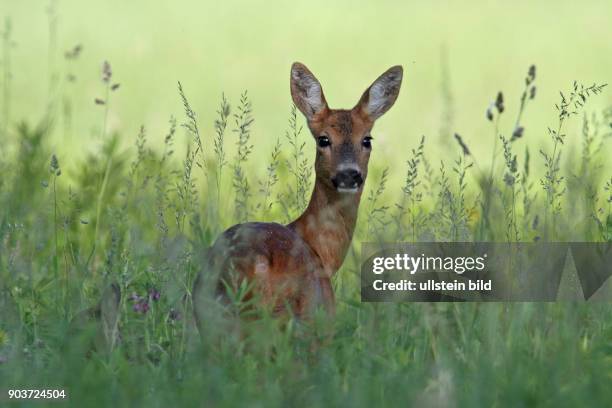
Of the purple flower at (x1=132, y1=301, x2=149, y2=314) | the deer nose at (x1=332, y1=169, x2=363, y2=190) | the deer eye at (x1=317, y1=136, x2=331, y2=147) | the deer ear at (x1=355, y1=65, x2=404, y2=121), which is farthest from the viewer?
the deer ear at (x1=355, y1=65, x2=404, y2=121)

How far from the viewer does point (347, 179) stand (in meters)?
5.82

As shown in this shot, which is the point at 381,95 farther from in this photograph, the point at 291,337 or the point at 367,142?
the point at 291,337

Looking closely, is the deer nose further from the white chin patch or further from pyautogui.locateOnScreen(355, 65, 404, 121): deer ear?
pyautogui.locateOnScreen(355, 65, 404, 121): deer ear

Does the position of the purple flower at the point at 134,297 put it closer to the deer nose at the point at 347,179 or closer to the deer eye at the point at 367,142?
the deer nose at the point at 347,179

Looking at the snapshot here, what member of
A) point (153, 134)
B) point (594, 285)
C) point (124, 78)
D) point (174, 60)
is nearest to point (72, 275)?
point (594, 285)

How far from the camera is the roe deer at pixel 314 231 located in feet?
16.3

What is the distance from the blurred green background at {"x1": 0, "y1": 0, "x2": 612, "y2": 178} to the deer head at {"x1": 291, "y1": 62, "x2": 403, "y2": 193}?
4241 millimetres

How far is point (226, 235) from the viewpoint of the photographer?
5082 millimetres

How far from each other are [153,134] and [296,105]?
20.0 ft

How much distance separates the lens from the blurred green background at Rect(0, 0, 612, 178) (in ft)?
42.1

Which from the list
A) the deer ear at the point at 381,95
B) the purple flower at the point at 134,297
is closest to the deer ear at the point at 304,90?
the deer ear at the point at 381,95

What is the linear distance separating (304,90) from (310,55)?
942cm

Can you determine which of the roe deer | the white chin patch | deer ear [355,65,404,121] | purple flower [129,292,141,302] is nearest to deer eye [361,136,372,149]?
the roe deer

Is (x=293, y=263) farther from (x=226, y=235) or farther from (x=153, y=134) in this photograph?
(x=153, y=134)
